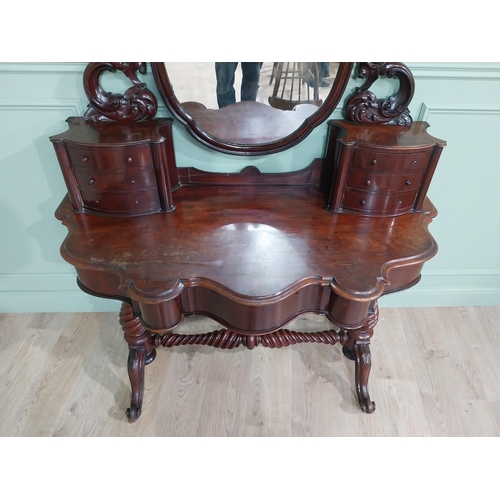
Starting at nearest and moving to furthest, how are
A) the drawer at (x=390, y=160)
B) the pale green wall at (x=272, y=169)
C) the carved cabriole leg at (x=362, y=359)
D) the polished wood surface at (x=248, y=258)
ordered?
the polished wood surface at (x=248, y=258), the drawer at (x=390, y=160), the pale green wall at (x=272, y=169), the carved cabriole leg at (x=362, y=359)

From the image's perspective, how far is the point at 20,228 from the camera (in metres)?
1.51

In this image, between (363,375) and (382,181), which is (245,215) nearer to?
(382,181)

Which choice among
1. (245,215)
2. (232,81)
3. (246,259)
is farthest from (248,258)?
(232,81)

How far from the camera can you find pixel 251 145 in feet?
3.94

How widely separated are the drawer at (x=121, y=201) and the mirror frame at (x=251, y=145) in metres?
0.25

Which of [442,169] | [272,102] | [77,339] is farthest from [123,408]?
[442,169]

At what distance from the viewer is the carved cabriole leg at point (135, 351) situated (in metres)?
1.24

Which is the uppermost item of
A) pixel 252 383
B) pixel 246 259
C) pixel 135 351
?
pixel 246 259

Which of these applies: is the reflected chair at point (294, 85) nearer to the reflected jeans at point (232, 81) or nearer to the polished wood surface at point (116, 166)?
the reflected jeans at point (232, 81)

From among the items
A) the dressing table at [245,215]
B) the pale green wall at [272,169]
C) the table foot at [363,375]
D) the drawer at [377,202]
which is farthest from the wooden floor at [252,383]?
the drawer at [377,202]

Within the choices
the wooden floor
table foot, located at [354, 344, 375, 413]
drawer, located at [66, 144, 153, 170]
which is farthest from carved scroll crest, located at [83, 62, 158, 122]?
table foot, located at [354, 344, 375, 413]

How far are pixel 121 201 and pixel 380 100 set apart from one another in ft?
2.89

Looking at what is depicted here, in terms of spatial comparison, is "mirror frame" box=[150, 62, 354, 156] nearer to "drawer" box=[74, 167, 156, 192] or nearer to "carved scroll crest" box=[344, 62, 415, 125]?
"carved scroll crest" box=[344, 62, 415, 125]

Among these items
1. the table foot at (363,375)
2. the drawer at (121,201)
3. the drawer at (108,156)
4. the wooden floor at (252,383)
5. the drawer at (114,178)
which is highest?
the drawer at (108,156)
